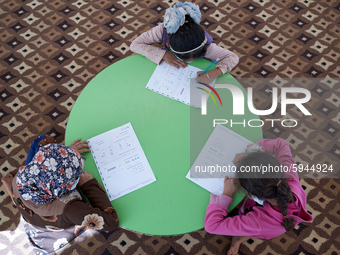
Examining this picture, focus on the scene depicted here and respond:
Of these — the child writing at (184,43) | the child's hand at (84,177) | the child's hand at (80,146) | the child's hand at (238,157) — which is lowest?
the child's hand at (84,177)

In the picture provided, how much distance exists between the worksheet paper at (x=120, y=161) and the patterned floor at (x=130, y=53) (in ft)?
2.13

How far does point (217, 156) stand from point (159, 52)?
0.59 meters

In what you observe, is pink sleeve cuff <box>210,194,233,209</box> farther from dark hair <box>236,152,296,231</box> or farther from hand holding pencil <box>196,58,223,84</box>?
hand holding pencil <box>196,58,223,84</box>

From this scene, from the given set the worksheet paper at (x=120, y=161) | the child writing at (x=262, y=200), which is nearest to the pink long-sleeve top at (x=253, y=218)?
the child writing at (x=262, y=200)

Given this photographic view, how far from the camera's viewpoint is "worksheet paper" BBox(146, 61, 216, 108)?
1378mm

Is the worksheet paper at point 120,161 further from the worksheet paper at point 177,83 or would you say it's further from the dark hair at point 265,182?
the dark hair at point 265,182

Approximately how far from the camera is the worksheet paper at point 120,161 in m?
1.23

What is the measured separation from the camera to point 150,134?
131 centimetres

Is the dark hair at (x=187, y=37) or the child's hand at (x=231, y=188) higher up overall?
the dark hair at (x=187, y=37)

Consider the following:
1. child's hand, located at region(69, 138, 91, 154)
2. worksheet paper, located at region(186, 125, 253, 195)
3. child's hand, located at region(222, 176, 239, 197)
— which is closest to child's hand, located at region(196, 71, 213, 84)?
worksheet paper, located at region(186, 125, 253, 195)

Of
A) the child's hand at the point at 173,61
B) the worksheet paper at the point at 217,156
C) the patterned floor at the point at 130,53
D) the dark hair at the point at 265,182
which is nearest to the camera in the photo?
the dark hair at the point at 265,182

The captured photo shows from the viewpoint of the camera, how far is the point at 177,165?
1.25 meters

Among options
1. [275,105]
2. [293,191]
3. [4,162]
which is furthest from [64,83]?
[293,191]

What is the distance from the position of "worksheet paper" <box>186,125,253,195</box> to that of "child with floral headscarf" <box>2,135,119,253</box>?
0.39 meters
